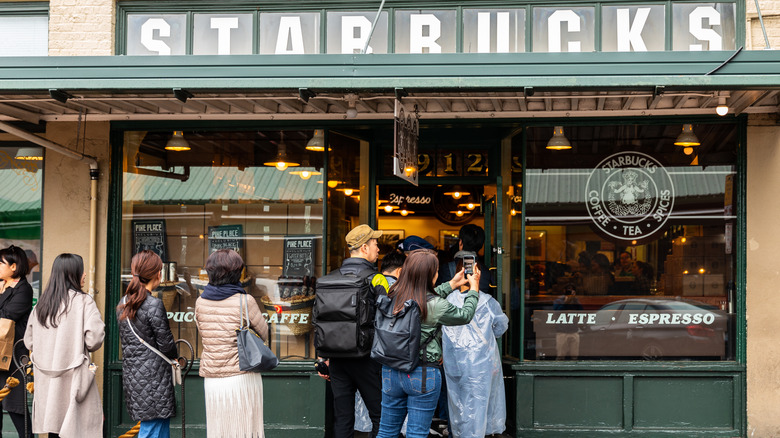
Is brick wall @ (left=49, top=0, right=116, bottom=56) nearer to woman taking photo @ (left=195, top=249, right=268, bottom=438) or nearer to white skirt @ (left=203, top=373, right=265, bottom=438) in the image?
woman taking photo @ (left=195, top=249, right=268, bottom=438)

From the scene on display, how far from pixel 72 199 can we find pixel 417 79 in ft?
13.9

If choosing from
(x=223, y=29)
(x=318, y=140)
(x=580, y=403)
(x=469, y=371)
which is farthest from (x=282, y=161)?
(x=580, y=403)

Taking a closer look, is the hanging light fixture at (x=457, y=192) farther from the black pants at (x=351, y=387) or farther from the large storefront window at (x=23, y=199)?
the large storefront window at (x=23, y=199)

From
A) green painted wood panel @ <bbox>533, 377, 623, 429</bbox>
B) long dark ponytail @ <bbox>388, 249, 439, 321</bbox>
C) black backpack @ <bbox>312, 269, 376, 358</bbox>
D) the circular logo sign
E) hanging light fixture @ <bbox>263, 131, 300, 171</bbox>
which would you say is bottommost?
green painted wood panel @ <bbox>533, 377, 623, 429</bbox>

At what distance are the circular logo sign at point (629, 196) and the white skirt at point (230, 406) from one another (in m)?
3.99

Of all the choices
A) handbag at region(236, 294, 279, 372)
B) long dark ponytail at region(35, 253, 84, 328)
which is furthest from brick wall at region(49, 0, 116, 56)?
handbag at region(236, 294, 279, 372)

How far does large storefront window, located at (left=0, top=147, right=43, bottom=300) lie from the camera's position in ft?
26.5

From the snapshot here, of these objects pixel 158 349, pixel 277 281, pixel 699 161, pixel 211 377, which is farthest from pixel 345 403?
pixel 699 161

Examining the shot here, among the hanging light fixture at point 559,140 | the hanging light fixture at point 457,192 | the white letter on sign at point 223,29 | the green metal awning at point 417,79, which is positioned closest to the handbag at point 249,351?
the green metal awning at point 417,79

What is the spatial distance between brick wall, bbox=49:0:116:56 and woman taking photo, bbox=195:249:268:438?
11.7 ft

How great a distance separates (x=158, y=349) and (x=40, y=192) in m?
3.34

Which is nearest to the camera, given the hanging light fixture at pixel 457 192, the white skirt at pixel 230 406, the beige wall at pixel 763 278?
the white skirt at pixel 230 406

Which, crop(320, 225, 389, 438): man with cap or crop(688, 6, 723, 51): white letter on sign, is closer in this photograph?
crop(320, 225, 389, 438): man with cap

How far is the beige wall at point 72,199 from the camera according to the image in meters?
7.94
